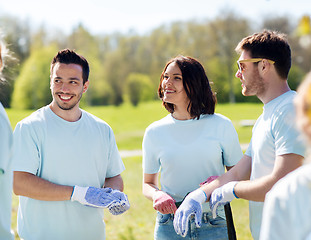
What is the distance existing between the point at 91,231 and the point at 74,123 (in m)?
0.83

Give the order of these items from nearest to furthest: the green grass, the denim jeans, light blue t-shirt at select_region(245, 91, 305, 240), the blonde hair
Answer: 1. the blonde hair
2. light blue t-shirt at select_region(245, 91, 305, 240)
3. the denim jeans
4. the green grass

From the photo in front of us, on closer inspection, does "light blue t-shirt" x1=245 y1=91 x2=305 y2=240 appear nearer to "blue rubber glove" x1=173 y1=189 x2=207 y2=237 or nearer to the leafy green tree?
"blue rubber glove" x1=173 y1=189 x2=207 y2=237

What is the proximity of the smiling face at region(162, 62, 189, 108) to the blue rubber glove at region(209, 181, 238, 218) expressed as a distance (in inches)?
33.9

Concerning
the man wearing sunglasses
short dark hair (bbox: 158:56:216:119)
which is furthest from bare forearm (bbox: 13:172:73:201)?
short dark hair (bbox: 158:56:216:119)

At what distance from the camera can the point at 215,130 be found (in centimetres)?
314

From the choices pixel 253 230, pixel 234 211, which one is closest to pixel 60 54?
pixel 253 230

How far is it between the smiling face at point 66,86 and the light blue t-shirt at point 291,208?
207 cm

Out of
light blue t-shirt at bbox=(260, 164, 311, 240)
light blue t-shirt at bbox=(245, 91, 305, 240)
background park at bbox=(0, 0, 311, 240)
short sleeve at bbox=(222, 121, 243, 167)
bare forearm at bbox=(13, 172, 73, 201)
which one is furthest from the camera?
background park at bbox=(0, 0, 311, 240)

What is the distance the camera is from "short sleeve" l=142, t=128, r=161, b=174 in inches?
125

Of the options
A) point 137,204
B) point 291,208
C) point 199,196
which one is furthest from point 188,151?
point 137,204

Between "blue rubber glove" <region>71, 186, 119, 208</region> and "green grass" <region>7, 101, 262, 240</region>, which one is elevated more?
"blue rubber glove" <region>71, 186, 119, 208</region>

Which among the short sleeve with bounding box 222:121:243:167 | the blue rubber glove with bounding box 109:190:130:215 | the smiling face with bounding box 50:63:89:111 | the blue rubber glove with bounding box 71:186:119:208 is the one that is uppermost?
the smiling face with bounding box 50:63:89:111

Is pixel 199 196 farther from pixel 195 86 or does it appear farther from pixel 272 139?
pixel 195 86

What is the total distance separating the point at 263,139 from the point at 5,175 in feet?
5.09
